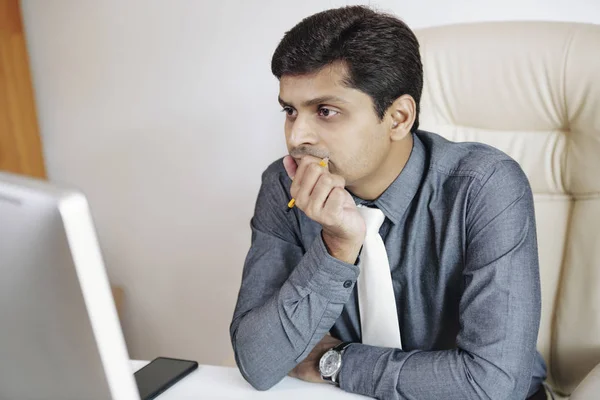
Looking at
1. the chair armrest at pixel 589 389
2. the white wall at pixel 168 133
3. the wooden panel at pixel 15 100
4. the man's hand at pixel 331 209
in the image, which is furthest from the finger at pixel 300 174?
the wooden panel at pixel 15 100

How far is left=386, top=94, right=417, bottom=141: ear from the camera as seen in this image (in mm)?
1250

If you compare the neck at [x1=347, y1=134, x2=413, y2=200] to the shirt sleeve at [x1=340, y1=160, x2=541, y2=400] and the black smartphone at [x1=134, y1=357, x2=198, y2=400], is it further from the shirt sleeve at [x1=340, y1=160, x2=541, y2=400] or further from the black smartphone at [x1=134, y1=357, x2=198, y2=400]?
the black smartphone at [x1=134, y1=357, x2=198, y2=400]

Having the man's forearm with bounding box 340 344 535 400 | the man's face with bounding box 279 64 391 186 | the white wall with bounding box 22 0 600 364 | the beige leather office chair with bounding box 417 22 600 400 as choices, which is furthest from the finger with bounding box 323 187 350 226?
the white wall with bounding box 22 0 600 364

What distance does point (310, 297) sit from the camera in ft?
3.64

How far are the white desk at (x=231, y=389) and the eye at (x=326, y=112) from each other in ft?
1.60

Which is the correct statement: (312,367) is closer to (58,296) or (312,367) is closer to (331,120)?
(331,120)

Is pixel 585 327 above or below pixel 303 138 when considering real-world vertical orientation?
below

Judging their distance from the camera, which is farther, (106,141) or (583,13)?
(106,141)

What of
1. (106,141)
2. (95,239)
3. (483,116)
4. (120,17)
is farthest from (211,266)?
(95,239)

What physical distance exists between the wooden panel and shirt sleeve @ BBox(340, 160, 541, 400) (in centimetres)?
155

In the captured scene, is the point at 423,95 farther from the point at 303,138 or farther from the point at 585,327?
the point at 585,327

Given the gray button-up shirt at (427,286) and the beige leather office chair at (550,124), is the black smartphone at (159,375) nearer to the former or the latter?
the gray button-up shirt at (427,286)

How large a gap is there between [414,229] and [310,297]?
0.26 metres

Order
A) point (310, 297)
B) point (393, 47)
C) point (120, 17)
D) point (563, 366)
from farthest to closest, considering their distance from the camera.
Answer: point (120, 17) → point (563, 366) → point (393, 47) → point (310, 297)
